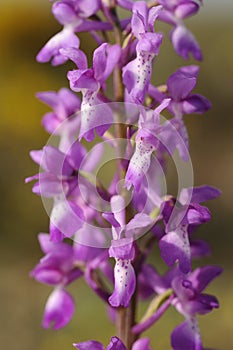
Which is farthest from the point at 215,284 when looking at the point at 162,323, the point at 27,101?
the point at 27,101

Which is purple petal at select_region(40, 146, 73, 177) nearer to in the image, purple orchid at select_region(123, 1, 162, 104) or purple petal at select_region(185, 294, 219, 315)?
purple orchid at select_region(123, 1, 162, 104)

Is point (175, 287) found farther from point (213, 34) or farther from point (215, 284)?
point (213, 34)

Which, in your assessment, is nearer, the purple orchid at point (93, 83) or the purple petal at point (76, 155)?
the purple orchid at point (93, 83)

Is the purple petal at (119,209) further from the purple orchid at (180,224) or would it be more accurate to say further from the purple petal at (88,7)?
the purple petal at (88,7)

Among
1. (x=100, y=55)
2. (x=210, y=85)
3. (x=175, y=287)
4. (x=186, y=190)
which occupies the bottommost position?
(x=210, y=85)

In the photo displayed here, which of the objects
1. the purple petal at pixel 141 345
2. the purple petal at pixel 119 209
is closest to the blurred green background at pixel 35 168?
the purple petal at pixel 141 345

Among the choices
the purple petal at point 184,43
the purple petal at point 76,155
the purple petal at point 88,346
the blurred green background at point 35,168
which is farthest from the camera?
the blurred green background at point 35,168

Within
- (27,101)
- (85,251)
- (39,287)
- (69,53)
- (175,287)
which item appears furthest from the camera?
(27,101)

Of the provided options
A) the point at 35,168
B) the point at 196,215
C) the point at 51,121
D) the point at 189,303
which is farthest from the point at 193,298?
the point at 35,168
